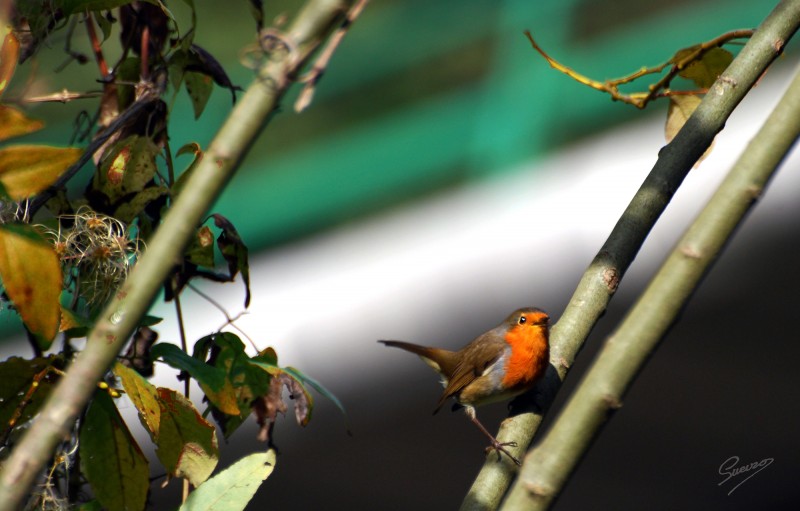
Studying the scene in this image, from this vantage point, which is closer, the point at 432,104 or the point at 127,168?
the point at 127,168

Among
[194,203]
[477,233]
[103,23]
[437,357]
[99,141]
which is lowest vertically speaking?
[477,233]

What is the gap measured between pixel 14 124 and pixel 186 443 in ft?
1.42

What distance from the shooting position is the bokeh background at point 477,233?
4.09 metres

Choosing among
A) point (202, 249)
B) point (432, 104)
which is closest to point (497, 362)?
point (202, 249)

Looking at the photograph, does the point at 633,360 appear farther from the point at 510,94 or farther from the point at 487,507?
the point at 510,94

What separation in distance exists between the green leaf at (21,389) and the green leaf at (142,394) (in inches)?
3.9

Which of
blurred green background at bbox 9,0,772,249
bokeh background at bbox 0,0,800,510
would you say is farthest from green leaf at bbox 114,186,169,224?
blurred green background at bbox 9,0,772,249

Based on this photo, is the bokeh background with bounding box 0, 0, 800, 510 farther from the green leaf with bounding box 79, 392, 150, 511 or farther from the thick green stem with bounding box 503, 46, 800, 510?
the thick green stem with bounding box 503, 46, 800, 510

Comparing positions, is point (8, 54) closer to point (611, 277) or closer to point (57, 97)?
point (57, 97)

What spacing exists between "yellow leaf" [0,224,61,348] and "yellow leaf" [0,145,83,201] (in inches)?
1.4

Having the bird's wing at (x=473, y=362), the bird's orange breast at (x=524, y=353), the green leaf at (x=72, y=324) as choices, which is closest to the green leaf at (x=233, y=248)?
the green leaf at (x=72, y=324)

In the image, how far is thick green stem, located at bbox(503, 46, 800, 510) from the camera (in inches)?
27.3
